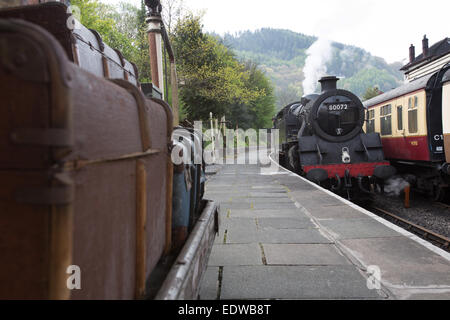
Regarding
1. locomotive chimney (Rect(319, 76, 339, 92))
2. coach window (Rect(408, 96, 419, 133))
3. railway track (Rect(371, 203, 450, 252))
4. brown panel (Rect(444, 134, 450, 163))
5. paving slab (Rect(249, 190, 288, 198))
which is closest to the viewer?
railway track (Rect(371, 203, 450, 252))

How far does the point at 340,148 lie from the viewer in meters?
10.4

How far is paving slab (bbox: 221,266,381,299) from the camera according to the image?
3096 mm

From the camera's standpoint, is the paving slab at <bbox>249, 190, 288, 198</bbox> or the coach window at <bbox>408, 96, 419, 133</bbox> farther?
the coach window at <bbox>408, 96, 419, 133</bbox>

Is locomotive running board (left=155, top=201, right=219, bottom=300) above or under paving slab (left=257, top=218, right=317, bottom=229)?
above

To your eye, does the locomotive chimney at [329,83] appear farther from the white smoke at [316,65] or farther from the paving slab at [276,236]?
the white smoke at [316,65]

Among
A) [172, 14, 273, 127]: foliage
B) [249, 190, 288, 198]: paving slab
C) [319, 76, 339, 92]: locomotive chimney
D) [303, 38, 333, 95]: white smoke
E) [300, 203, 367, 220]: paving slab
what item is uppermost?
[303, 38, 333, 95]: white smoke

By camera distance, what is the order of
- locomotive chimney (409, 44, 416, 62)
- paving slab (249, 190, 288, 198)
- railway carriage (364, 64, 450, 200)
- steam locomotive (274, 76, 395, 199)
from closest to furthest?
1. railway carriage (364, 64, 450, 200)
2. paving slab (249, 190, 288, 198)
3. steam locomotive (274, 76, 395, 199)
4. locomotive chimney (409, 44, 416, 62)

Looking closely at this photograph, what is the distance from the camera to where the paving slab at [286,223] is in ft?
18.5

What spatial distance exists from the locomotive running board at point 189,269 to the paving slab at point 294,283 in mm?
1016

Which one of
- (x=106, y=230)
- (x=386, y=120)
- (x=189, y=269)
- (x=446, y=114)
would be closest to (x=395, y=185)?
(x=386, y=120)

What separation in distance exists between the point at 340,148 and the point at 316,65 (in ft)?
150

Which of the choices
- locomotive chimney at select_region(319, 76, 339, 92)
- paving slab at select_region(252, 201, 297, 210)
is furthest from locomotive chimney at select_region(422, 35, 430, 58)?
paving slab at select_region(252, 201, 297, 210)

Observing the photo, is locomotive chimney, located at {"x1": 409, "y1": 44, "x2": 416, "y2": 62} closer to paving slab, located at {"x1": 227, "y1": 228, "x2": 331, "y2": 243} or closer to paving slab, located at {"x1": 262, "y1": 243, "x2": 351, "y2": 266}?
paving slab, located at {"x1": 227, "y1": 228, "x2": 331, "y2": 243}

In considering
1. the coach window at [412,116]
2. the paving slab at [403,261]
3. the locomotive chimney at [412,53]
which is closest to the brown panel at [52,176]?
the paving slab at [403,261]
